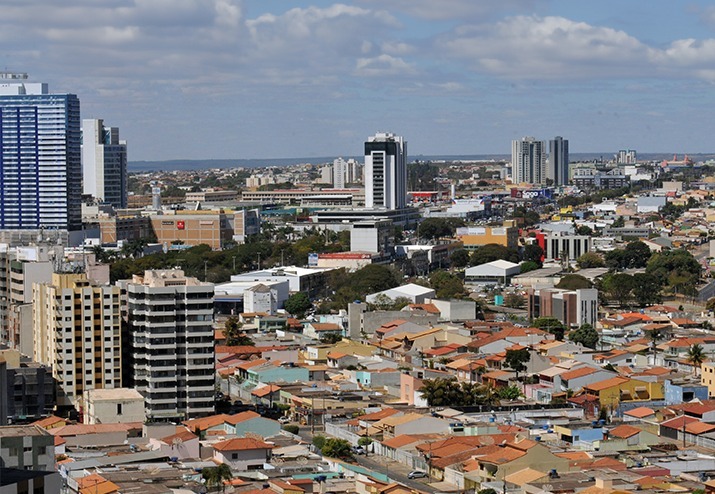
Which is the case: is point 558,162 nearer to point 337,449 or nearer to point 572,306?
point 572,306

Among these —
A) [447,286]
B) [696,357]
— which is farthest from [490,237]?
[696,357]

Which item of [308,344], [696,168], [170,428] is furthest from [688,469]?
[696,168]

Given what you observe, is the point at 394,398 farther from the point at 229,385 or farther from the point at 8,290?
the point at 8,290

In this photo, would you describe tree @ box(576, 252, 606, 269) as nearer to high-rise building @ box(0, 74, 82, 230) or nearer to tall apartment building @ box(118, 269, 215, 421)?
high-rise building @ box(0, 74, 82, 230)

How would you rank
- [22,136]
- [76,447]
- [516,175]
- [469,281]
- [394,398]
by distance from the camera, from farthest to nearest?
[516,175], [22,136], [469,281], [394,398], [76,447]

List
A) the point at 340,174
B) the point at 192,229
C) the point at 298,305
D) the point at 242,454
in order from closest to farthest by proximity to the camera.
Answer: the point at 242,454 < the point at 298,305 < the point at 192,229 < the point at 340,174

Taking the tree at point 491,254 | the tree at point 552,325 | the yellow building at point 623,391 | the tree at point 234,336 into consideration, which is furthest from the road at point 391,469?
the tree at point 491,254

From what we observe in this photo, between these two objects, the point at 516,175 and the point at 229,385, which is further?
the point at 516,175
